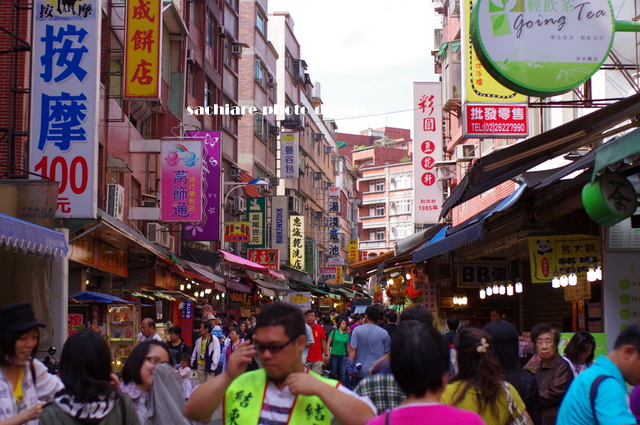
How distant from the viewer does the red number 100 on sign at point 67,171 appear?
46.4ft

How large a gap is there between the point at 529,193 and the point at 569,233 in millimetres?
2014

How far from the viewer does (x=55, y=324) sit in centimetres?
1354

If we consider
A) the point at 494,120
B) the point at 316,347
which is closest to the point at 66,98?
the point at 316,347

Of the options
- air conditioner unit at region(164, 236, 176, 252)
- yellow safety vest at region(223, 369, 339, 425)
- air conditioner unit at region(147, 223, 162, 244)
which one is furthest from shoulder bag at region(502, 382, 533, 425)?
air conditioner unit at region(164, 236, 176, 252)

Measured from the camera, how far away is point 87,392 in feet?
14.7

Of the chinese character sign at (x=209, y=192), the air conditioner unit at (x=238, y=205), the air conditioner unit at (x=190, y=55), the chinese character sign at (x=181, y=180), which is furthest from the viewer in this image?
the air conditioner unit at (x=238, y=205)

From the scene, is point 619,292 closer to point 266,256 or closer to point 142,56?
point 142,56

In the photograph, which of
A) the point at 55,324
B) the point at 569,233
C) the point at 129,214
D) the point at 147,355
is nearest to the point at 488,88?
the point at 569,233

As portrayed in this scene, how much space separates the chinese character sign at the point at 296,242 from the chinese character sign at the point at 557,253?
118ft

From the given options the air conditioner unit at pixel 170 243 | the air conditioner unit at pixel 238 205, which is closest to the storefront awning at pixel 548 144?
the air conditioner unit at pixel 170 243

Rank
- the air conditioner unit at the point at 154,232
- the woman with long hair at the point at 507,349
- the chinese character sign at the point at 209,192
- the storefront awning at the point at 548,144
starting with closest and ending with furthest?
the woman with long hair at the point at 507,349 → the storefront awning at the point at 548,144 → the air conditioner unit at the point at 154,232 → the chinese character sign at the point at 209,192

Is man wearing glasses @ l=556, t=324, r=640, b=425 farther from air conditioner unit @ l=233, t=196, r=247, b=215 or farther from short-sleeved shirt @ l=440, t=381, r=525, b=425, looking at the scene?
air conditioner unit @ l=233, t=196, r=247, b=215

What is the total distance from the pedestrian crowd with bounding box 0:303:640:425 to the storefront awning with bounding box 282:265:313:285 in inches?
1628

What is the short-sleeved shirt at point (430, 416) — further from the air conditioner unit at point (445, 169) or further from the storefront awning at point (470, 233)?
the air conditioner unit at point (445, 169)
